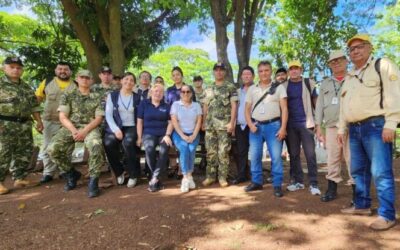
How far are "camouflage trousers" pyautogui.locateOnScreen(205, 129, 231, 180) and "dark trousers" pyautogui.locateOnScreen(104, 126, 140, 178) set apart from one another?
50.6 inches

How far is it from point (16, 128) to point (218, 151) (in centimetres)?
354

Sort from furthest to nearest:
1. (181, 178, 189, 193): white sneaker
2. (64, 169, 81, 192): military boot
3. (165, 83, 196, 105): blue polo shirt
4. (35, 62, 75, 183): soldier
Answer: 1. (165, 83, 196, 105): blue polo shirt
2. (35, 62, 75, 183): soldier
3. (64, 169, 81, 192): military boot
4. (181, 178, 189, 193): white sneaker

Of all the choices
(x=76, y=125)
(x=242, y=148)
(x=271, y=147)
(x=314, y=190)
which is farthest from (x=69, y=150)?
(x=314, y=190)

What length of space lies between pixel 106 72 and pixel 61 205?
2.76 metres

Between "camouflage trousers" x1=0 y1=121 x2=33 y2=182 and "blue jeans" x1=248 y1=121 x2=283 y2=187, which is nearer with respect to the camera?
"blue jeans" x1=248 y1=121 x2=283 y2=187

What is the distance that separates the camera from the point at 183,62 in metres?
32.4

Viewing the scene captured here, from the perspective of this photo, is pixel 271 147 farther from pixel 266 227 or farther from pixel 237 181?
pixel 266 227

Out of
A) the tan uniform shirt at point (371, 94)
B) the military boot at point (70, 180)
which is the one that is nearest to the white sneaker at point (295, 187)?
the tan uniform shirt at point (371, 94)

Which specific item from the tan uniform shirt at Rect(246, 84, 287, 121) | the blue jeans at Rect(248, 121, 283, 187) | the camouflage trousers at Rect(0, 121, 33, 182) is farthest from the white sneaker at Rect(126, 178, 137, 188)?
the tan uniform shirt at Rect(246, 84, 287, 121)

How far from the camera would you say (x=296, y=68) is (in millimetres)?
5559

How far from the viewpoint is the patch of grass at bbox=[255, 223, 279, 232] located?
402 centimetres

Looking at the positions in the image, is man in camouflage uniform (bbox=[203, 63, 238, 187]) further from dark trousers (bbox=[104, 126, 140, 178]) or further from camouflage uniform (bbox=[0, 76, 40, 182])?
camouflage uniform (bbox=[0, 76, 40, 182])

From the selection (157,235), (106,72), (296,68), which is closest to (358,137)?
(296,68)

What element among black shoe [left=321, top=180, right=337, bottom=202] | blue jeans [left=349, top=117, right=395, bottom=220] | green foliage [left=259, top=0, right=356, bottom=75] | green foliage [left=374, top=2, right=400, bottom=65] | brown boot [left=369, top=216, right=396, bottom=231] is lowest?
brown boot [left=369, top=216, right=396, bottom=231]
